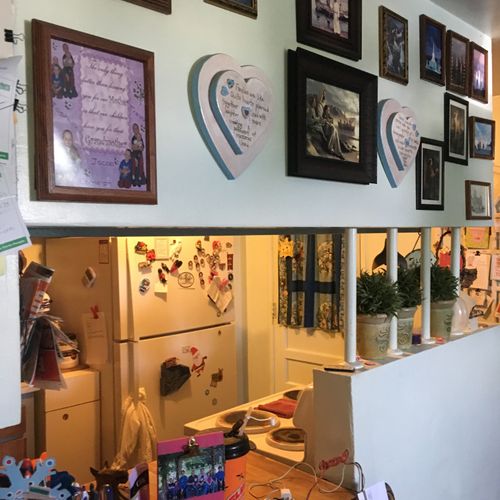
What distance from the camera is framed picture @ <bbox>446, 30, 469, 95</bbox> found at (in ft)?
7.29

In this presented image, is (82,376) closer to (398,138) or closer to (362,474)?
(362,474)

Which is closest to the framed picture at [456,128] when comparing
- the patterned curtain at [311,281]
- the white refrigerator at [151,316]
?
the patterned curtain at [311,281]

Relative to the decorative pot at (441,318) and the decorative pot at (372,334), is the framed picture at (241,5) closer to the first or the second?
the decorative pot at (372,334)

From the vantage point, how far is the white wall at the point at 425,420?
5.26 ft

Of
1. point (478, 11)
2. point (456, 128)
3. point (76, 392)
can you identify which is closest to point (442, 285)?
point (456, 128)

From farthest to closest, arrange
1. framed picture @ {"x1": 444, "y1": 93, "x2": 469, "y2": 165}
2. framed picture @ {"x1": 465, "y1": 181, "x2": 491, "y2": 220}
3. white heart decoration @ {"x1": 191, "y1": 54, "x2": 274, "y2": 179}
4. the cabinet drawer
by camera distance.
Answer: the cabinet drawer → framed picture @ {"x1": 465, "y1": 181, "x2": 491, "y2": 220} → framed picture @ {"x1": 444, "y1": 93, "x2": 469, "y2": 165} → white heart decoration @ {"x1": 191, "y1": 54, "x2": 274, "y2": 179}

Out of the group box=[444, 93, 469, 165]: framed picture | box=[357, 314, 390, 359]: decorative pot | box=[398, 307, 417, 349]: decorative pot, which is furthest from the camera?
box=[444, 93, 469, 165]: framed picture

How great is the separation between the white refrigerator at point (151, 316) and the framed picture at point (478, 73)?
5.60 feet

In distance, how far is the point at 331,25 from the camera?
1.59 m

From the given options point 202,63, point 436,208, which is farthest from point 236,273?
point 202,63

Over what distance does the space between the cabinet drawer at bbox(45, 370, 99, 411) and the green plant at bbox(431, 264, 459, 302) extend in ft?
6.33

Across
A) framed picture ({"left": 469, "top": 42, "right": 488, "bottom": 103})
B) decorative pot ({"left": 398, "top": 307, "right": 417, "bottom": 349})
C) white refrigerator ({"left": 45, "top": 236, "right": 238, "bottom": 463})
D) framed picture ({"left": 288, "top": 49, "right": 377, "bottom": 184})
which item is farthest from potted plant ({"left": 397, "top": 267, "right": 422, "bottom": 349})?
white refrigerator ({"left": 45, "top": 236, "right": 238, "bottom": 463})

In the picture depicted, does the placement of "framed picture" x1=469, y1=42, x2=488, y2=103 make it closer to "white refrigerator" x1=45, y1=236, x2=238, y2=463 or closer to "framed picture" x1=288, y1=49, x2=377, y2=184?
"framed picture" x1=288, y1=49, x2=377, y2=184

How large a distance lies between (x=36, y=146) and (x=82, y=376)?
7.61 ft
